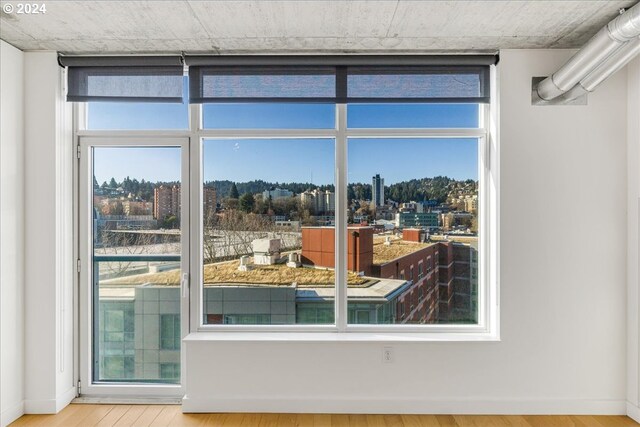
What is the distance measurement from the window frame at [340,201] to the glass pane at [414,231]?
0.05 m

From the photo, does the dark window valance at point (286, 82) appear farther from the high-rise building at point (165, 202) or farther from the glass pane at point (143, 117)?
the high-rise building at point (165, 202)

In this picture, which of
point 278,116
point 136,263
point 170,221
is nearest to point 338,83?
point 278,116

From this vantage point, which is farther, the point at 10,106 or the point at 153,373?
the point at 153,373

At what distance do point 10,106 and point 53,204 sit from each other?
0.73 metres

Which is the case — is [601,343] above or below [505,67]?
below

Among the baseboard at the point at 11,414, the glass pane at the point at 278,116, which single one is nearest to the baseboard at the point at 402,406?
the baseboard at the point at 11,414

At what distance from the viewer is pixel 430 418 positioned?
273 centimetres

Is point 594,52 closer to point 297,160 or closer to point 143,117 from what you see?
point 297,160

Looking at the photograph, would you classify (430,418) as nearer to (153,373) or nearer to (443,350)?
(443,350)

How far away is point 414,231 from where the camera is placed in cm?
305

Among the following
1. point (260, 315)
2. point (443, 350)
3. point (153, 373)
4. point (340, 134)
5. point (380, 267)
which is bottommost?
point (153, 373)

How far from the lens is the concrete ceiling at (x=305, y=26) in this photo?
2.23m

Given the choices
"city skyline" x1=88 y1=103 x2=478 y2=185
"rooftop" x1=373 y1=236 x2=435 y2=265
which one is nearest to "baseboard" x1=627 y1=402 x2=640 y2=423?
"rooftop" x1=373 y1=236 x2=435 y2=265

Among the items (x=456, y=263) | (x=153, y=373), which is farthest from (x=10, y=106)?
(x=456, y=263)
